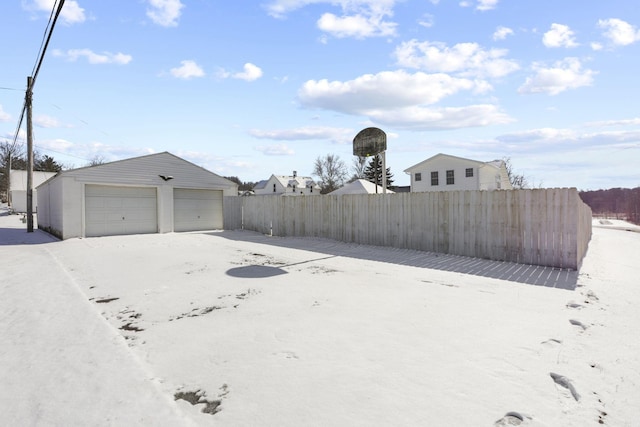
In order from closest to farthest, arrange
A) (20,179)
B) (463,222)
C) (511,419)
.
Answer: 1. (511,419)
2. (463,222)
3. (20,179)

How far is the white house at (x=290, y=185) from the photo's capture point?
179ft

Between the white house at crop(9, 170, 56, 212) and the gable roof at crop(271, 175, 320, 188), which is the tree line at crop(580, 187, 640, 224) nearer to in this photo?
the gable roof at crop(271, 175, 320, 188)

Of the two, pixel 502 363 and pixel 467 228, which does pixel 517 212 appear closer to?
pixel 467 228

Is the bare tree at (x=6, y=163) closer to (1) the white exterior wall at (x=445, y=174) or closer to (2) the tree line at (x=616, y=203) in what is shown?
(1) the white exterior wall at (x=445, y=174)

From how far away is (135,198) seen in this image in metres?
15.6

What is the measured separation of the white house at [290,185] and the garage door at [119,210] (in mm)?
37556

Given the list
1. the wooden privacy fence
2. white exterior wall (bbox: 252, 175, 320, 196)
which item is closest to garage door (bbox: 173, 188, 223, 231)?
the wooden privacy fence

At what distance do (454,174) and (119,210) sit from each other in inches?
937

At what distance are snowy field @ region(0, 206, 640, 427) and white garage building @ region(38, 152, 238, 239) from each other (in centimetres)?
867

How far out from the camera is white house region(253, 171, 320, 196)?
5453 centimetres

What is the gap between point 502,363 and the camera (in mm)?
2889

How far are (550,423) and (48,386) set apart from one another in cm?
361

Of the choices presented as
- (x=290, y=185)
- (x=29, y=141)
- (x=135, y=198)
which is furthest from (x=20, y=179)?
(x=135, y=198)

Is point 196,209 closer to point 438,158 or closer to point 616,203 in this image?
point 438,158
